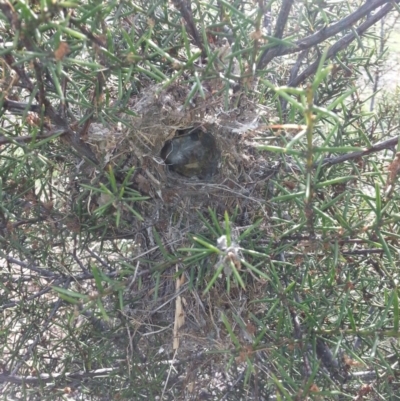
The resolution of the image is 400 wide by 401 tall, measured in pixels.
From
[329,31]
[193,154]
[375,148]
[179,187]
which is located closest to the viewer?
[375,148]

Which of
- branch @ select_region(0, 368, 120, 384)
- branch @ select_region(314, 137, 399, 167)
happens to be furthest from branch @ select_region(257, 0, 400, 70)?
branch @ select_region(0, 368, 120, 384)

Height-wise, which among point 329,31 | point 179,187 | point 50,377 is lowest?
point 50,377

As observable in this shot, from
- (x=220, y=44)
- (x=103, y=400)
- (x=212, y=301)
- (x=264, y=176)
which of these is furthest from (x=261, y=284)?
(x=103, y=400)

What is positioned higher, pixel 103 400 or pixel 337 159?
pixel 337 159

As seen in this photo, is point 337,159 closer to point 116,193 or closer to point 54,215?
point 116,193

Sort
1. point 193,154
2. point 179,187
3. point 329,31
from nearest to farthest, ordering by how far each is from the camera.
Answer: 1. point 329,31
2. point 179,187
3. point 193,154

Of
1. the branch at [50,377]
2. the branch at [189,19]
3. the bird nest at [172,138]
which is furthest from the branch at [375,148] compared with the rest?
the branch at [50,377]

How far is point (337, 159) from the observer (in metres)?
0.77

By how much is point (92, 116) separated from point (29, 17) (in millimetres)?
290

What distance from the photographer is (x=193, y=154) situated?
109cm

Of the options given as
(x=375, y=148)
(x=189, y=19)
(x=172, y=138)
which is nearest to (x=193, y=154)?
(x=172, y=138)

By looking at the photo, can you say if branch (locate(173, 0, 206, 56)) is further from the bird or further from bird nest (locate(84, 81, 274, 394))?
the bird

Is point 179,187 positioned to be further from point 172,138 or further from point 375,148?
point 375,148

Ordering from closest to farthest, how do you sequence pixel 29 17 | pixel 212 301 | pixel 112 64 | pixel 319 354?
pixel 29 17 < pixel 112 64 < pixel 212 301 < pixel 319 354
